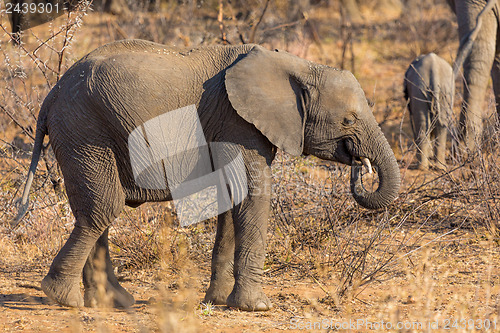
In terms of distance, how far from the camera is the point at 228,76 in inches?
169

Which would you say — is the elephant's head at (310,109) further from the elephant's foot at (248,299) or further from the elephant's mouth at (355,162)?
the elephant's foot at (248,299)

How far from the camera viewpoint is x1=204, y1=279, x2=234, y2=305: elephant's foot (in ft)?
15.5

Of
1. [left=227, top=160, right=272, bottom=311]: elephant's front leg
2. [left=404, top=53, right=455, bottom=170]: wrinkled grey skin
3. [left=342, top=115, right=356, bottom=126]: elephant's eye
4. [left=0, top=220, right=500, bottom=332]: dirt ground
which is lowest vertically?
[left=0, top=220, right=500, bottom=332]: dirt ground

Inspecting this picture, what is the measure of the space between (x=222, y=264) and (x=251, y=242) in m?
0.43

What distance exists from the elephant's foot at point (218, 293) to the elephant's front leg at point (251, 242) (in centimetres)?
21

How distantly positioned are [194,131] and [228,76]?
41cm

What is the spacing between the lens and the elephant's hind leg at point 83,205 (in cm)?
434

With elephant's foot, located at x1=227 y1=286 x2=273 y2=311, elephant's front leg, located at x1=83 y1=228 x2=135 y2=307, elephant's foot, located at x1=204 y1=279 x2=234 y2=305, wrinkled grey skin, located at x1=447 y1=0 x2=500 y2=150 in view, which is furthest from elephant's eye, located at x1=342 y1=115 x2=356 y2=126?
wrinkled grey skin, located at x1=447 y1=0 x2=500 y2=150

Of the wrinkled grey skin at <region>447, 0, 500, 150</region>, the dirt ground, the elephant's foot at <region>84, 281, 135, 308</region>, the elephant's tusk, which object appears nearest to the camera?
the dirt ground

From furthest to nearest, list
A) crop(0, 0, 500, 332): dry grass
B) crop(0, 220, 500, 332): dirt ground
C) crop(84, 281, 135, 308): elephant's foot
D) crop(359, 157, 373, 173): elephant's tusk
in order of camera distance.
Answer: crop(84, 281, 135, 308): elephant's foot → crop(0, 0, 500, 332): dry grass → crop(359, 157, 373, 173): elephant's tusk → crop(0, 220, 500, 332): dirt ground

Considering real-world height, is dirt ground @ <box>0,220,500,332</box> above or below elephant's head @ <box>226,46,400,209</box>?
below

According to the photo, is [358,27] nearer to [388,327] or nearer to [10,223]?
[10,223]

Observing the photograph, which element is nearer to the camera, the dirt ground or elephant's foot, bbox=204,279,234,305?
the dirt ground

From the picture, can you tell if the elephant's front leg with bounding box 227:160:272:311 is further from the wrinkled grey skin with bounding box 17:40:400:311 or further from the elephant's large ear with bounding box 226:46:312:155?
the elephant's large ear with bounding box 226:46:312:155
